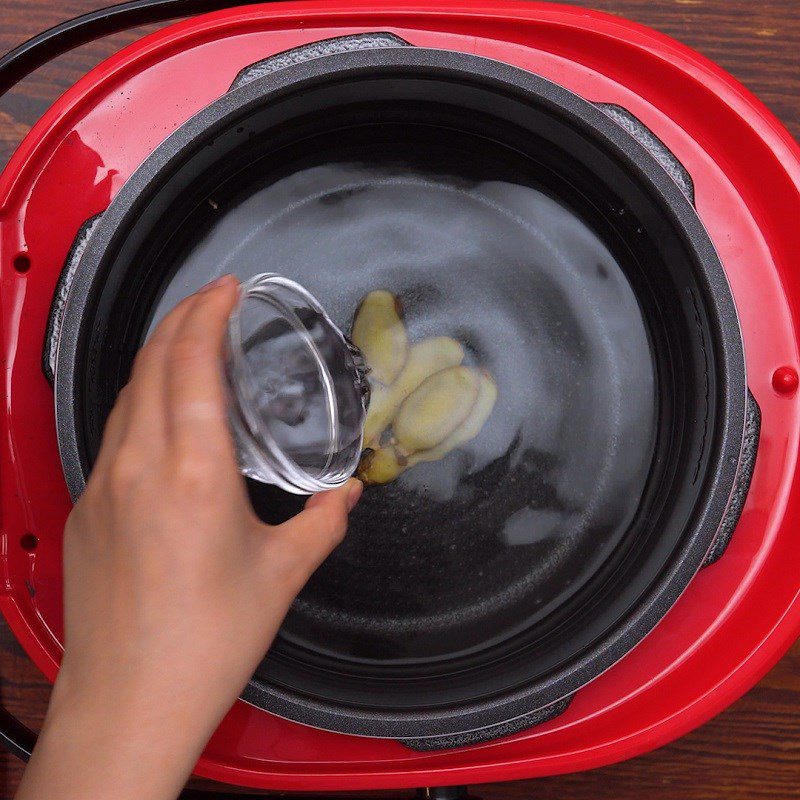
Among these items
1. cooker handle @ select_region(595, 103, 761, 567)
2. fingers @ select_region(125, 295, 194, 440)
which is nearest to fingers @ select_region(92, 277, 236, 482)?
fingers @ select_region(125, 295, 194, 440)

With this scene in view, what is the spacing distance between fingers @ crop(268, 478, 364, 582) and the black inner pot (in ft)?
0.43

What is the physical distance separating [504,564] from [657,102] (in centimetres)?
30

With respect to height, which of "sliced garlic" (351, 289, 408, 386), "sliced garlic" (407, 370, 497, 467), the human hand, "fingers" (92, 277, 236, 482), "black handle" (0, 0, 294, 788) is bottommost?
the human hand

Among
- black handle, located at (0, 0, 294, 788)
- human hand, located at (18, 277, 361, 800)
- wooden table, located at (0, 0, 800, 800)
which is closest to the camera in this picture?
human hand, located at (18, 277, 361, 800)

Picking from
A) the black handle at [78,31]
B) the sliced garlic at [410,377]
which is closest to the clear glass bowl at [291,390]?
the sliced garlic at [410,377]

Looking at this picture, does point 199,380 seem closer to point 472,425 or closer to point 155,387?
point 155,387

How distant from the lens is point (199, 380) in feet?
0.95

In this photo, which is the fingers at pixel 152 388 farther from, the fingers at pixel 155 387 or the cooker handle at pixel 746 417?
the cooker handle at pixel 746 417

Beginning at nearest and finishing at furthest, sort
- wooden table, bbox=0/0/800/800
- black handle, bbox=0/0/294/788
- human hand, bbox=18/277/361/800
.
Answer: human hand, bbox=18/277/361/800 < black handle, bbox=0/0/294/788 < wooden table, bbox=0/0/800/800

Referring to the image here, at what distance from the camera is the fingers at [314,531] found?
32 cm

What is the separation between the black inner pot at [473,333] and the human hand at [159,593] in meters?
0.14

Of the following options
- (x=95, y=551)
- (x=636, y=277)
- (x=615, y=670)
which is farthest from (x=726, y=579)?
(x=95, y=551)

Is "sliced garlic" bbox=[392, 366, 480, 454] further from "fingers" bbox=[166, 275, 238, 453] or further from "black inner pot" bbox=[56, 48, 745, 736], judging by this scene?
"fingers" bbox=[166, 275, 238, 453]

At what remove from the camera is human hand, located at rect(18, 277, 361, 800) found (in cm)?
28
